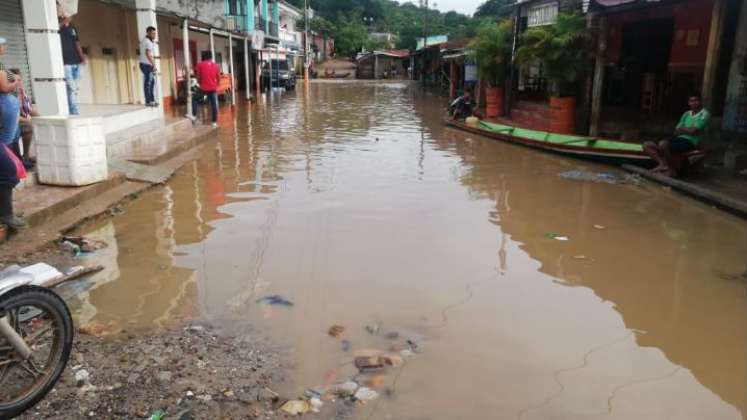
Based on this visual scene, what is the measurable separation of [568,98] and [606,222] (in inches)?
275

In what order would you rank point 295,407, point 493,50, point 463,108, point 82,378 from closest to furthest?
point 295,407, point 82,378, point 493,50, point 463,108

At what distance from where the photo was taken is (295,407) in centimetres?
338

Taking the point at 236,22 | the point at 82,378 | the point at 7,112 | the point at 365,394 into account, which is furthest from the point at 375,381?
the point at 236,22

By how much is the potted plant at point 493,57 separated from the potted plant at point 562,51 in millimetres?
3707

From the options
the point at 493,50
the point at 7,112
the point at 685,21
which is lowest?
the point at 7,112

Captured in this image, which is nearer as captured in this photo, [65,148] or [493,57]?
[65,148]

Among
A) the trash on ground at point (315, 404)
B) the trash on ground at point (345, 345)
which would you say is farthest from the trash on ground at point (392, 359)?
the trash on ground at point (315, 404)

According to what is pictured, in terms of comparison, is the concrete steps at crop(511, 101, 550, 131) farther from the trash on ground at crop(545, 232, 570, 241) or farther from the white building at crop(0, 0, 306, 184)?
the white building at crop(0, 0, 306, 184)

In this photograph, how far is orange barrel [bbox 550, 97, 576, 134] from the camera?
1370 centimetres

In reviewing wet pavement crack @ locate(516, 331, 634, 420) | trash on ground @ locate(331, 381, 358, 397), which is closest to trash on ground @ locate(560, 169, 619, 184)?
wet pavement crack @ locate(516, 331, 634, 420)

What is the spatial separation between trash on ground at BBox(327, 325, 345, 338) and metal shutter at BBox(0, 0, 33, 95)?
8.59m

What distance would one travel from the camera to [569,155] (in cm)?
1178

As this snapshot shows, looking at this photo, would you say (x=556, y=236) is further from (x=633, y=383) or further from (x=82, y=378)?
(x=82, y=378)

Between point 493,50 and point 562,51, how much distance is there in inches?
187
